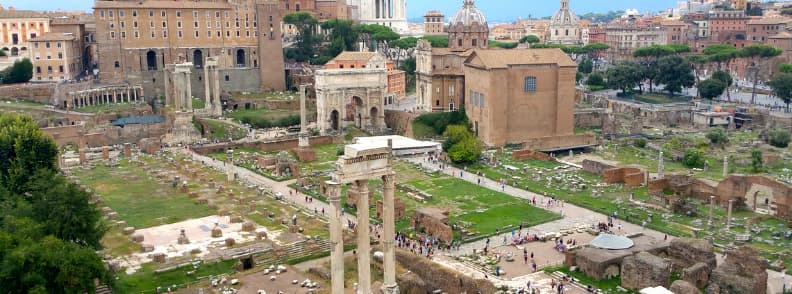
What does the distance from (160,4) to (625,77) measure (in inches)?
2008

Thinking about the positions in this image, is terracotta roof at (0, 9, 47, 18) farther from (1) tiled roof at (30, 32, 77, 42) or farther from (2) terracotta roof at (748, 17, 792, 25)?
(2) terracotta roof at (748, 17, 792, 25)

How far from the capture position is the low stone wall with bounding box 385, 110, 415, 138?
72.0 metres

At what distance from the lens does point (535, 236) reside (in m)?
39.2

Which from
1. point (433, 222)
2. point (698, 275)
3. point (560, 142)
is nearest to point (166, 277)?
point (433, 222)

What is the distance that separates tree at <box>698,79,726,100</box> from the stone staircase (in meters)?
56.5

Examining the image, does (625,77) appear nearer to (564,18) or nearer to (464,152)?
(464,152)

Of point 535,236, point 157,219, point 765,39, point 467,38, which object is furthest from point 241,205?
point 765,39

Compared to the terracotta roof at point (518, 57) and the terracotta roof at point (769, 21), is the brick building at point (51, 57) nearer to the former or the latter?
the terracotta roof at point (518, 57)

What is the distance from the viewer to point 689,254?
1303 inches

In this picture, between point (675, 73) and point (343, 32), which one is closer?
point (675, 73)

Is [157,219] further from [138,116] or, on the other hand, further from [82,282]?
[138,116]

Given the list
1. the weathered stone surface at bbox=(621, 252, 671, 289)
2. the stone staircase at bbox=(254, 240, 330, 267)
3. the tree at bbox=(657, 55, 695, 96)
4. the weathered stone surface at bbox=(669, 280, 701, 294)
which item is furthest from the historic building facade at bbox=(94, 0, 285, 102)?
the weathered stone surface at bbox=(669, 280, 701, 294)

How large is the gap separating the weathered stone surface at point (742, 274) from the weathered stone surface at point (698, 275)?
36 cm

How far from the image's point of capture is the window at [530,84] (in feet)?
216
